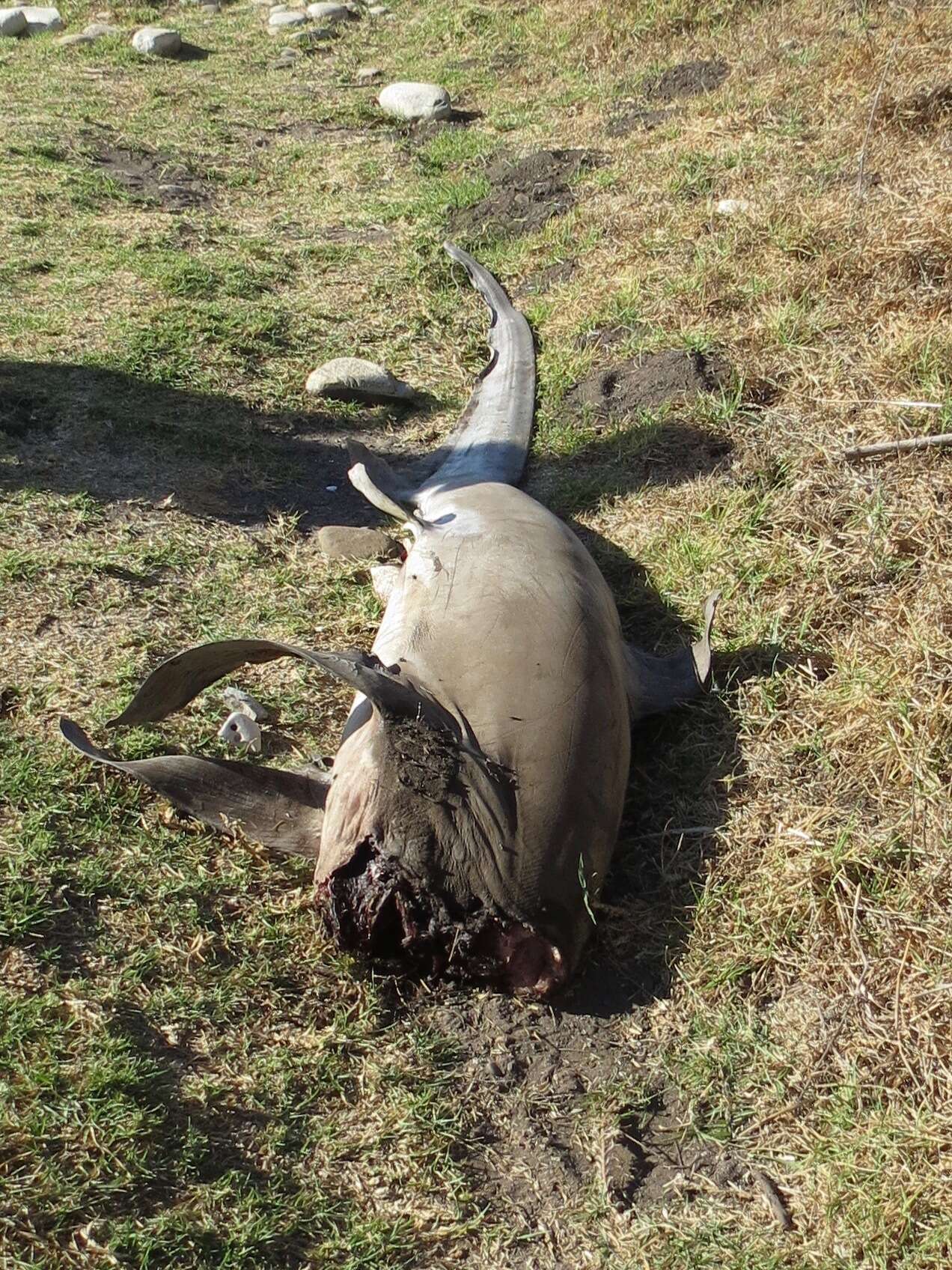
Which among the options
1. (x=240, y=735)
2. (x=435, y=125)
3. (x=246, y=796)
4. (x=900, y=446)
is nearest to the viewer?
(x=246, y=796)

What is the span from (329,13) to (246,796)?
10197mm

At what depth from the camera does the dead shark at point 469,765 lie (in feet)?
9.91

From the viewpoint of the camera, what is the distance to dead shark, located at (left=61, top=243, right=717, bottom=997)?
9.91 ft

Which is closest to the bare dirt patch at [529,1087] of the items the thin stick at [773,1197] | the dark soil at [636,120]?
the thin stick at [773,1197]

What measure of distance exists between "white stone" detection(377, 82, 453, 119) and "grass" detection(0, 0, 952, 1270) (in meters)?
1.55

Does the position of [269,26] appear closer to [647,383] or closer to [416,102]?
[416,102]

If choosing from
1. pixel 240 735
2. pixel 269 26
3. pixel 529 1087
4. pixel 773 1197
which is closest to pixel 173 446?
pixel 240 735

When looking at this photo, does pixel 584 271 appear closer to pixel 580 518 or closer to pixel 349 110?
pixel 580 518

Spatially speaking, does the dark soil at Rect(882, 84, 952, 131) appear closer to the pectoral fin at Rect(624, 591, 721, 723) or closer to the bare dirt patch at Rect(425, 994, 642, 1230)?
the pectoral fin at Rect(624, 591, 721, 723)

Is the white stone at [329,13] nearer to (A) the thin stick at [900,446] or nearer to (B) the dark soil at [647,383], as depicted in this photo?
(B) the dark soil at [647,383]

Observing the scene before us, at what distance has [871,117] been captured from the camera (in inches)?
250

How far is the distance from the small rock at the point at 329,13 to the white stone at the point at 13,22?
2.63m

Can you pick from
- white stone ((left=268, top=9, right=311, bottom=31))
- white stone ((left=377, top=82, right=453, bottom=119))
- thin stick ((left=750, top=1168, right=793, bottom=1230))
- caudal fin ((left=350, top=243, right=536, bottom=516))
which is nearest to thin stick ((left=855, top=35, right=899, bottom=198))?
caudal fin ((left=350, top=243, right=536, bottom=516))

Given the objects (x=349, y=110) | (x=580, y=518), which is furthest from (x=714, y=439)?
(x=349, y=110)
